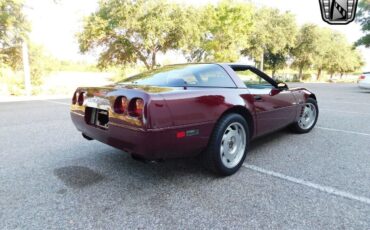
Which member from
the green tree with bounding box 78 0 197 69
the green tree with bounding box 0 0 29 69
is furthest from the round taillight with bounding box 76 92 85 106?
the green tree with bounding box 78 0 197 69

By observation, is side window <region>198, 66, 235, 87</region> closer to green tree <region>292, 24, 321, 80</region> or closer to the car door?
the car door

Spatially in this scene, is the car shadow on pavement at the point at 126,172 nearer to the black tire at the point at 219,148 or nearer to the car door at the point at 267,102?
the black tire at the point at 219,148

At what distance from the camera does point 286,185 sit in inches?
105

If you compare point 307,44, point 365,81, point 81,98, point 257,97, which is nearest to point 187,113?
point 257,97

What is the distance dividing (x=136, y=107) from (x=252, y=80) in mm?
1987

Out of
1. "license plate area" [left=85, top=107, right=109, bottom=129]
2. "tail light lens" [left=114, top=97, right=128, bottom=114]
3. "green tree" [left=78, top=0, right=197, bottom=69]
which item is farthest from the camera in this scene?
"green tree" [left=78, top=0, right=197, bottom=69]

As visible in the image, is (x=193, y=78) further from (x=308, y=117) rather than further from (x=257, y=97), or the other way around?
(x=308, y=117)

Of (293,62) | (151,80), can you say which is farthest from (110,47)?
(293,62)

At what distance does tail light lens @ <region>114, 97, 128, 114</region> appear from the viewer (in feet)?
8.05

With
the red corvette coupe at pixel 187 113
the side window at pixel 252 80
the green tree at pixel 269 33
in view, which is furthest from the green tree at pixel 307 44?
the red corvette coupe at pixel 187 113

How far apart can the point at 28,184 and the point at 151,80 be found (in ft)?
5.60

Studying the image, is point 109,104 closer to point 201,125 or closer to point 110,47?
point 201,125

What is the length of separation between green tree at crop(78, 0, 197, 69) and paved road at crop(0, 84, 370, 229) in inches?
545

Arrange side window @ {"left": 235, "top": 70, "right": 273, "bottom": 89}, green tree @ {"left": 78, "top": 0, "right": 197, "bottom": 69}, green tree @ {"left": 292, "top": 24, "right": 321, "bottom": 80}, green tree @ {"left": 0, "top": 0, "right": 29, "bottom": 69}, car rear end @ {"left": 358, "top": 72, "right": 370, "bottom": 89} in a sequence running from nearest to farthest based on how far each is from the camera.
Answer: side window @ {"left": 235, "top": 70, "right": 273, "bottom": 89}
green tree @ {"left": 0, "top": 0, "right": 29, "bottom": 69}
car rear end @ {"left": 358, "top": 72, "right": 370, "bottom": 89}
green tree @ {"left": 78, "top": 0, "right": 197, "bottom": 69}
green tree @ {"left": 292, "top": 24, "right": 321, "bottom": 80}
